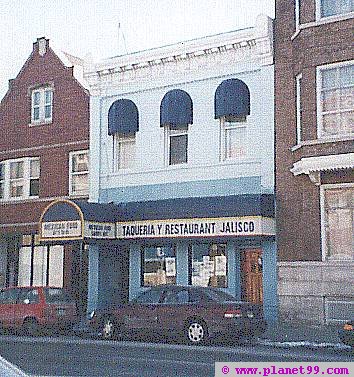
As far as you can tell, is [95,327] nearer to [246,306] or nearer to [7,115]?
[246,306]

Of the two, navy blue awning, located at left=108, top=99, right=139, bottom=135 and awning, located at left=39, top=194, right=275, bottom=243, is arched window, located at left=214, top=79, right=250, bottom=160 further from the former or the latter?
navy blue awning, located at left=108, top=99, right=139, bottom=135

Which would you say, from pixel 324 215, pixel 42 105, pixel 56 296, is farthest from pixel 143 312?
pixel 42 105

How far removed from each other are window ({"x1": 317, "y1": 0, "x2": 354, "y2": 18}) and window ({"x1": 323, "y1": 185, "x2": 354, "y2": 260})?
16.1ft

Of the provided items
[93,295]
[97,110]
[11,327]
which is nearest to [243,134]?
[97,110]

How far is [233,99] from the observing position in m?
22.3

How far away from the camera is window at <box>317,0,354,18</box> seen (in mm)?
20328

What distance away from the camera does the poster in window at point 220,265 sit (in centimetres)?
2264

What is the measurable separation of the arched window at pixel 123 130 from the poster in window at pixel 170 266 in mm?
3562

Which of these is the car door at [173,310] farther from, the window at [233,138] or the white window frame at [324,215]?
the window at [233,138]

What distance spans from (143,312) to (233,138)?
703 centimetres

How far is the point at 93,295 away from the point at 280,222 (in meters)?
7.32

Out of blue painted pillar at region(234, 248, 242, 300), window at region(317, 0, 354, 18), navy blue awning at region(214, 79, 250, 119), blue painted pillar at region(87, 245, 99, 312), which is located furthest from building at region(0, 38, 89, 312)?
window at region(317, 0, 354, 18)

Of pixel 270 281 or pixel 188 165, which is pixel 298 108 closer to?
pixel 188 165

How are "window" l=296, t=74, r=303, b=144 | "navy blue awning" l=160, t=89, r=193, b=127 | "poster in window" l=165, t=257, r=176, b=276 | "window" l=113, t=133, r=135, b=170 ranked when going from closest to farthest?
"window" l=296, t=74, r=303, b=144, "navy blue awning" l=160, t=89, r=193, b=127, "poster in window" l=165, t=257, r=176, b=276, "window" l=113, t=133, r=135, b=170
